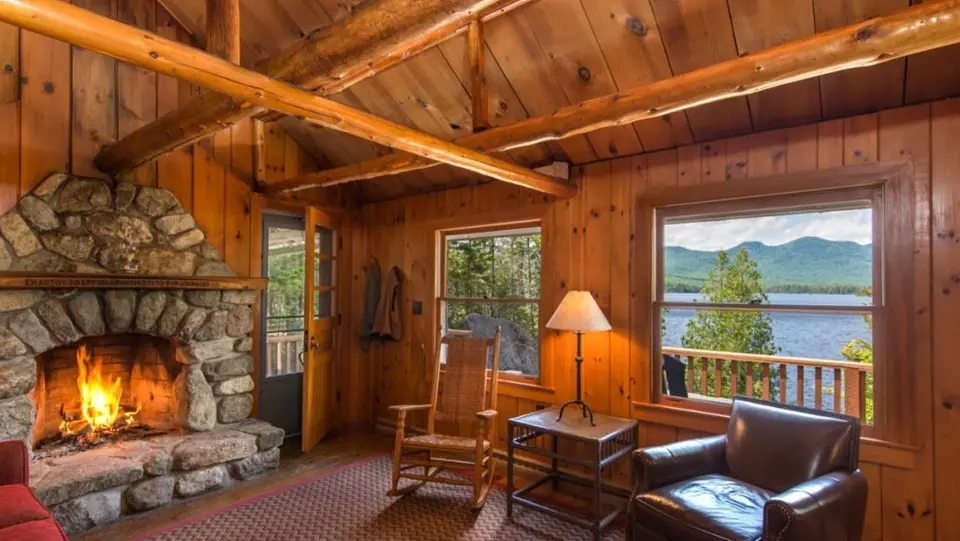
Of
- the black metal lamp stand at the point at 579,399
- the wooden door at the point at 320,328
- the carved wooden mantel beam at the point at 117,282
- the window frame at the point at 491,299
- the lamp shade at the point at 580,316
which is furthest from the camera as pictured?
the wooden door at the point at 320,328

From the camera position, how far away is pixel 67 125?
3.37m

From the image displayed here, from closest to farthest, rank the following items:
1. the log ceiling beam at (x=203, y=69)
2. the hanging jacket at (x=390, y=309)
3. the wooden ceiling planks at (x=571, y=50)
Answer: the log ceiling beam at (x=203, y=69) < the wooden ceiling planks at (x=571, y=50) < the hanging jacket at (x=390, y=309)

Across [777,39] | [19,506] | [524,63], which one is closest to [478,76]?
[524,63]

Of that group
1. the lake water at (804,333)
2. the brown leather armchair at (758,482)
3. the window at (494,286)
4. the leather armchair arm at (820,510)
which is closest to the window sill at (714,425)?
the brown leather armchair at (758,482)

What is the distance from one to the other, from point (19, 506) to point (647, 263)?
326 cm

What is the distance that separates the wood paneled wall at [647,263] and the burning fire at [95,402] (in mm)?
1890

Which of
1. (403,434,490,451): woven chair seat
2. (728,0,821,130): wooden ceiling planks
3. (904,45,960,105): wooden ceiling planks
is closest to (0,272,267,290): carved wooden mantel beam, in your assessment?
(403,434,490,451): woven chair seat

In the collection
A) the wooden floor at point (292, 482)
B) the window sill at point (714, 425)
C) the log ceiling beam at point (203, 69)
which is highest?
the log ceiling beam at point (203, 69)

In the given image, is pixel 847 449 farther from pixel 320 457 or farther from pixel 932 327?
pixel 320 457

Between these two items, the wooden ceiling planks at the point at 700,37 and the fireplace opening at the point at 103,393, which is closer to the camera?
the wooden ceiling planks at the point at 700,37

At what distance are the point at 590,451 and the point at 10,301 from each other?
12.0 feet

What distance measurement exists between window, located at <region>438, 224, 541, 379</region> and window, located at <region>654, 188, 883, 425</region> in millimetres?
1234

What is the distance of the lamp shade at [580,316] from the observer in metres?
3.08

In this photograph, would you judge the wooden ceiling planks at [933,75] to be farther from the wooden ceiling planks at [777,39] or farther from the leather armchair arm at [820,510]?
the leather armchair arm at [820,510]
